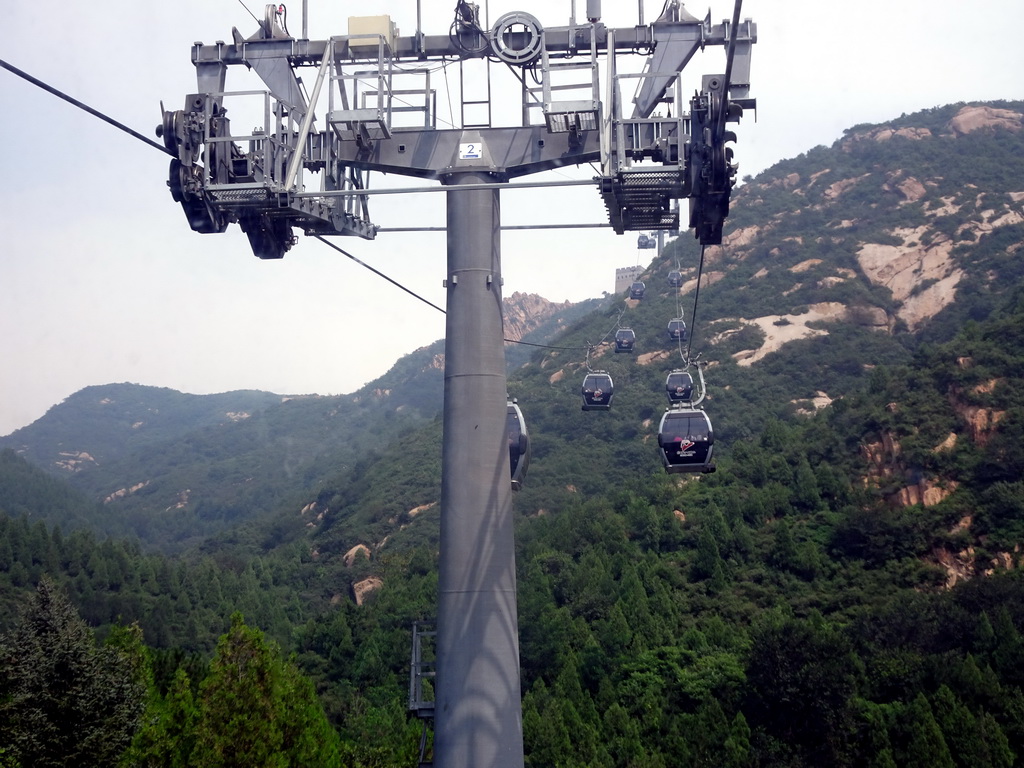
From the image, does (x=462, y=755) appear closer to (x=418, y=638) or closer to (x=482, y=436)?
(x=418, y=638)

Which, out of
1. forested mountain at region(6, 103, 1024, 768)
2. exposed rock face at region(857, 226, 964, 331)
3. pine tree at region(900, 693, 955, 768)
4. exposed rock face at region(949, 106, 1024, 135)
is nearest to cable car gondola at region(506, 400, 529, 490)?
forested mountain at region(6, 103, 1024, 768)

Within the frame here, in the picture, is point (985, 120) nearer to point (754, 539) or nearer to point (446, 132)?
point (754, 539)

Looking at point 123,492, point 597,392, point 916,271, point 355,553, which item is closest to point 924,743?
point 597,392

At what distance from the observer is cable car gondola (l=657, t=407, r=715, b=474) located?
1970cm

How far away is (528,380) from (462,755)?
8473 cm

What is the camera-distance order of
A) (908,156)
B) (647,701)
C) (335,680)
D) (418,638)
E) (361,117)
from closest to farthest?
(361,117) < (418,638) < (647,701) < (335,680) < (908,156)

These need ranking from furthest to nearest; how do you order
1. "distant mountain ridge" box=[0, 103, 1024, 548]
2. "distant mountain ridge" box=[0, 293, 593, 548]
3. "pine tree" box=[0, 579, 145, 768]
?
"distant mountain ridge" box=[0, 293, 593, 548] → "distant mountain ridge" box=[0, 103, 1024, 548] → "pine tree" box=[0, 579, 145, 768]

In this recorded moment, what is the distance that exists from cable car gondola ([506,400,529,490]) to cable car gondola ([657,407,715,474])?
7630 mm

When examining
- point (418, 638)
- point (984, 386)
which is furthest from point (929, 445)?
point (418, 638)

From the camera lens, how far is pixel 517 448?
38.1ft

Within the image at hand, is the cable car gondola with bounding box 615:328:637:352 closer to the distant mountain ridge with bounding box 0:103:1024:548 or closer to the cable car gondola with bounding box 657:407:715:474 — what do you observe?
the distant mountain ridge with bounding box 0:103:1024:548

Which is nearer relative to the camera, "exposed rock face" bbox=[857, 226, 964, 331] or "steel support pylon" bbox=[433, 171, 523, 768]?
"steel support pylon" bbox=[433, 171, 523, 768]

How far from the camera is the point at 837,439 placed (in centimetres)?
5372

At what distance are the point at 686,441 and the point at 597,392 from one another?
13844 mm
